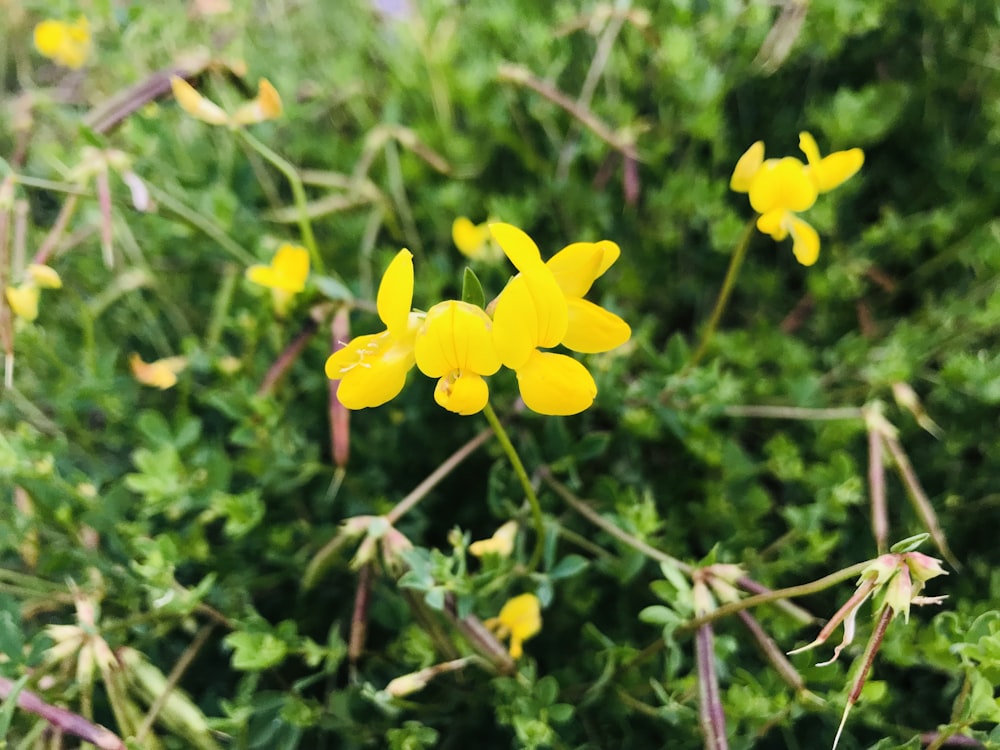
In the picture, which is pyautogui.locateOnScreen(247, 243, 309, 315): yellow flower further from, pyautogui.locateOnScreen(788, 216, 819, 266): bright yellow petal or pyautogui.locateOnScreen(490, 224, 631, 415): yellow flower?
pyautogui.locateOnScreen(788, 216, 819, 266): bright yellow petal

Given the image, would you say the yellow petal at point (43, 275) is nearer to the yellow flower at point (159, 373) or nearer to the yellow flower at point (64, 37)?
the yellow flower at point (159, 373)

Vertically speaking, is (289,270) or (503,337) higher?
(289,270)

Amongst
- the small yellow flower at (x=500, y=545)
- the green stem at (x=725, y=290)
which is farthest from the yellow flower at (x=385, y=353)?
the green stem at (x=725, y=290)

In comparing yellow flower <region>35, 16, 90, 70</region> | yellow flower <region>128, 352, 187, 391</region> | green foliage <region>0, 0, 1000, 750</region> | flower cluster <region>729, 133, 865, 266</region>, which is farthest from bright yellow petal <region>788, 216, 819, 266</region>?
yellow flower <region>35, 16, 90, 70</region>

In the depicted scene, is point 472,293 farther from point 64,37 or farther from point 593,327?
point 64,37

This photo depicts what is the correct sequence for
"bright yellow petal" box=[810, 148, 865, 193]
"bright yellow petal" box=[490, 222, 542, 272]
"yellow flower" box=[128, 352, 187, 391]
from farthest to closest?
"yellow flower" box=[128, 352, 187, 391] < "bright yellow petal" box=[810, 148, 865, 193] < "bright yellow petal" box=[490, 222, 542, 272]

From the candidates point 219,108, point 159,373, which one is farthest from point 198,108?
point 159,373
